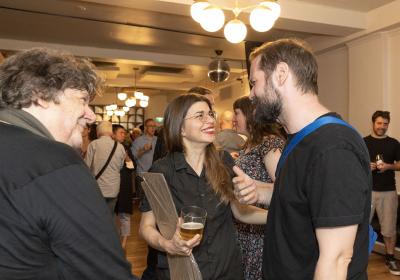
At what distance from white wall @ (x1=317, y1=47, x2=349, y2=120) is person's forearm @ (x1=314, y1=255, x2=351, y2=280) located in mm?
5571

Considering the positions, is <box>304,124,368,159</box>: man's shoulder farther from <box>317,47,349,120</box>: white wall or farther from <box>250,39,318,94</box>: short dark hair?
<box>317,47,349,120</box>: white wall

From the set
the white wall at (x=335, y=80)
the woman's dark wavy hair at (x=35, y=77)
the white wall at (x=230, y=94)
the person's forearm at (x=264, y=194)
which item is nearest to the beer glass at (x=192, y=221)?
the person's forearm at (x=264, y=194)

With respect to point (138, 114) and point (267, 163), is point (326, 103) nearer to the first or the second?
point (267, 163)

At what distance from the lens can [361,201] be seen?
3.42 ft

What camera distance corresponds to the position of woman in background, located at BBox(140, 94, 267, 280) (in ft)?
5.57

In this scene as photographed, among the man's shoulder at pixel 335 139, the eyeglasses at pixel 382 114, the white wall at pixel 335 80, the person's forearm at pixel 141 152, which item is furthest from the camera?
the person's forearm at pixel 141 152

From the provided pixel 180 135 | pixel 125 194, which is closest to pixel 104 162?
pixel 125 194

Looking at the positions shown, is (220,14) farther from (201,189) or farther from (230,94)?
(230,94)

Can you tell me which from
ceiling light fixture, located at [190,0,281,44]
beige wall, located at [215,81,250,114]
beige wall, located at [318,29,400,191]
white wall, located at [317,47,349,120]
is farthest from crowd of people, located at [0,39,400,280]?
beige wall, located at [215,81,250,114]

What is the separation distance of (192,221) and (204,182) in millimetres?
414

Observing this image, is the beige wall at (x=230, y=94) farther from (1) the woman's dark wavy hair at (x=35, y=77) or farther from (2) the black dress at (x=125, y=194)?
(1) the woman's dark wavy hair at (x=35, y=77)

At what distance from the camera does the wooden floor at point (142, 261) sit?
419 cm

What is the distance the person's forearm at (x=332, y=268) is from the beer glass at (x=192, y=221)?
1.71ft

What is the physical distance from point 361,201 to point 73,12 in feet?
17.4
